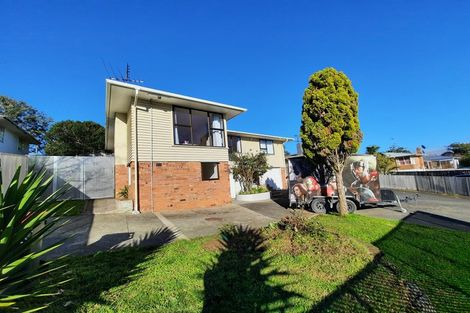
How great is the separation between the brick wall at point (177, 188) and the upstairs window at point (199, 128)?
161cm

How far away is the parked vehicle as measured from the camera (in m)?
10.9

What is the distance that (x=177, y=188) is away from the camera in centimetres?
1187

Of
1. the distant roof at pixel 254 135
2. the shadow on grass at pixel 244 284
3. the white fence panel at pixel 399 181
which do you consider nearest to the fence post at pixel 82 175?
the distant roof at pixel 254 135

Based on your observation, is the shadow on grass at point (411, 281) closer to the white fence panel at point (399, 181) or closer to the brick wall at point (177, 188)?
the brick wall at point (177, 188)

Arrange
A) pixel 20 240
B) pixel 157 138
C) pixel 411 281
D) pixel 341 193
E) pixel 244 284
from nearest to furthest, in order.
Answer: pixel 20 240
pixel 244 284
pixel 411 281
pixel 341 193
pixel 157 138

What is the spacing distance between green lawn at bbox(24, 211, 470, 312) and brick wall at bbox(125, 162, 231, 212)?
18.0 ft

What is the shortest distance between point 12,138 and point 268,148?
2178cm

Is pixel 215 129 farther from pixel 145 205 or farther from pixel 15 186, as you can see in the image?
pixel 15 186

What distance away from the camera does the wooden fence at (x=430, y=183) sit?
56.8 feet

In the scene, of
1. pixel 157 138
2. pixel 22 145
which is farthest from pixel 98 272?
pixel 22 145

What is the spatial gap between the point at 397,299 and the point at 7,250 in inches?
186

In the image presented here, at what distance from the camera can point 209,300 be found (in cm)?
344

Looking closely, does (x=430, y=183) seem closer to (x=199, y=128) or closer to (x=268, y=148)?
(x=268, y=148)

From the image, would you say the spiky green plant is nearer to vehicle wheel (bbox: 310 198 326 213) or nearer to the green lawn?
the green lawn
